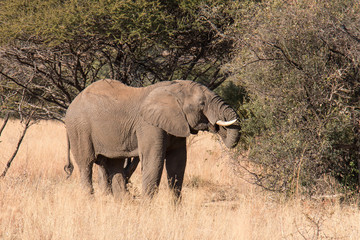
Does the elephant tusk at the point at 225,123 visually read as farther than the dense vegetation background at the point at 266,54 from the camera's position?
No

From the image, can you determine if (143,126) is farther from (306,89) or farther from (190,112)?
(306,89)

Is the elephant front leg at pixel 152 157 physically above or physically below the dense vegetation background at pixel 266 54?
below

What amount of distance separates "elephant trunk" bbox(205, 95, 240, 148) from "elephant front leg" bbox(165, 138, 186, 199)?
2.43ft

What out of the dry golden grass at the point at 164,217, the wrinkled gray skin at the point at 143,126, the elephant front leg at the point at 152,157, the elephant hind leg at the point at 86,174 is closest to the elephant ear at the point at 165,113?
the wrinkled gray skin at the point at 143,126

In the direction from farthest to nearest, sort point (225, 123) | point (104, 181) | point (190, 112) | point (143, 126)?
1. point (104, 181)
2. point (143, 126)
3. point (190, 112)
4. point (225, 123)

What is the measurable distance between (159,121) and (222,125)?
1.01 meters

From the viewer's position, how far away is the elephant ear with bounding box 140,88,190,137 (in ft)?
29.7

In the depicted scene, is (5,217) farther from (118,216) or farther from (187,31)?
(187,31)

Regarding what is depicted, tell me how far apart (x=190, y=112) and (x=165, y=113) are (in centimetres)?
39

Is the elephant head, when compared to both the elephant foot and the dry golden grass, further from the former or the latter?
the elephant foot

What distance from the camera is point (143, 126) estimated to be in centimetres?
933

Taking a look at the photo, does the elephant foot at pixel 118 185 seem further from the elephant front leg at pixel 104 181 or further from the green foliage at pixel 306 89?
the green foliage at pixel 306 89

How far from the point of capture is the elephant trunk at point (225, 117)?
346 inches

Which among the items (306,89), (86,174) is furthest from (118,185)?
(306,89)
